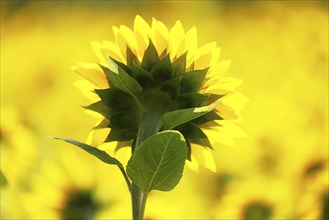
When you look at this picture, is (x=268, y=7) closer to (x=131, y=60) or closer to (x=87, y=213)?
(x=87, y=213)

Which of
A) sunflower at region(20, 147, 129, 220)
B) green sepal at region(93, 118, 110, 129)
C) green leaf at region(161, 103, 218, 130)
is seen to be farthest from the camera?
sunflower at region(20, 147, 129, 220)

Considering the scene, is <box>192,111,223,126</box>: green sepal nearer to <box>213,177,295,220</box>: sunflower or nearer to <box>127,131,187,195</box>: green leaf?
<box>127,131,187,195</box>: green leaf

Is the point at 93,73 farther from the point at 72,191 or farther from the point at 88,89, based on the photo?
the point at 72,191

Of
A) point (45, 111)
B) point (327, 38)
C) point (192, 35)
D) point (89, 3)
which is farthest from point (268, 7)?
point (192, 35)

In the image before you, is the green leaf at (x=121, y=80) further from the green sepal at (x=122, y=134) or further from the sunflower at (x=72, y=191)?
the sunflower at (x=72, y=191)


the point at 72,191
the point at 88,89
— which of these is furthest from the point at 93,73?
the point at 72,191

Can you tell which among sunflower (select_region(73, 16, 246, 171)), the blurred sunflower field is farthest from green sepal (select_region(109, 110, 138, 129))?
the blurred sunflower field
